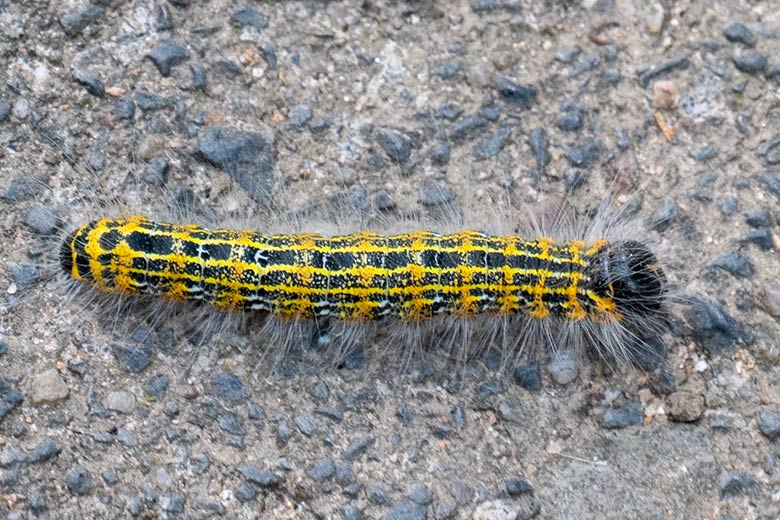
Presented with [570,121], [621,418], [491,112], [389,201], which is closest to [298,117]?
[389,201]

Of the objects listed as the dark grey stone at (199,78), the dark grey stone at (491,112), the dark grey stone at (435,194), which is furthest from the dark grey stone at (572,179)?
the dark grey stone at (199,78)

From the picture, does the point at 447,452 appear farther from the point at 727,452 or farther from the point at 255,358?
Result: the point at 727,452

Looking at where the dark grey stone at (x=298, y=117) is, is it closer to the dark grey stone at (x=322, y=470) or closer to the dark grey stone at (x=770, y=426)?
the dark grey stone at (x=322, y=470)

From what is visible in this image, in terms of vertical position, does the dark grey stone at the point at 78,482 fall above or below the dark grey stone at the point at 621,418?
above

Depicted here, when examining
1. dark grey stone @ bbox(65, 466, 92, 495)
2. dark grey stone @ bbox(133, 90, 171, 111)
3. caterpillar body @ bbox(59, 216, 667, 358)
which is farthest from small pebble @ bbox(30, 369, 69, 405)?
dark grey stone @ bbox(133, 90, 171, 111)

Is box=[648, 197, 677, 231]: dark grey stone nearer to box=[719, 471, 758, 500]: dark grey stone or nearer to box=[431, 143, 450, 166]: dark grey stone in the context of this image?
box=[431, 143, 450, 166]: dark grey stone

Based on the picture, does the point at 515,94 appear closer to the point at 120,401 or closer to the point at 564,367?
the point at 564,367

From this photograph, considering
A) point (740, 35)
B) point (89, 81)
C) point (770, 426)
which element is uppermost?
point (89, 81)
